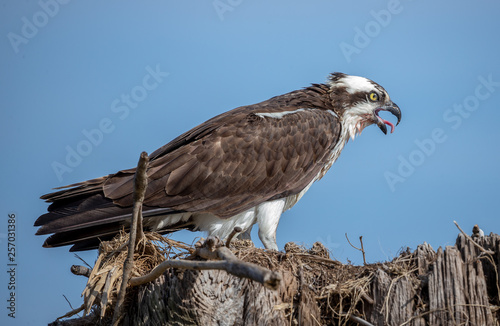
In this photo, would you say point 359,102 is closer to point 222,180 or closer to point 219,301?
point 222,180

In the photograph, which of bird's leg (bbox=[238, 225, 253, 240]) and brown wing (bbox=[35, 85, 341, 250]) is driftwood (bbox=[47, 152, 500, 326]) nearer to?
brown wing (bbox=[35, 85, 341, 250])

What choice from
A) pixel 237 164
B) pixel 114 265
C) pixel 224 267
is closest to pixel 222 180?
pixel 237 164

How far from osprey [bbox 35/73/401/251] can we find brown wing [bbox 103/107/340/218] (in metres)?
0.01

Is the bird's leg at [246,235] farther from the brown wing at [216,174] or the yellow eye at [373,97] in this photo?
the yellow eye at [373,97]

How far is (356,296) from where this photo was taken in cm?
486

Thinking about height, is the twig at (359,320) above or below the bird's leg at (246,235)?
below

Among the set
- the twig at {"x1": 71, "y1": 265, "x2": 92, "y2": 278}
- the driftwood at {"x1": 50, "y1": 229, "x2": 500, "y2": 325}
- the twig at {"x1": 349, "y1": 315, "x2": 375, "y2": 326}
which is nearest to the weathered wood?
the driftwood at {"x1": 50, "y1": 229, "x2": 500, "y2": 325}

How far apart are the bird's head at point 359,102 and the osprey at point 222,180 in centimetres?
24

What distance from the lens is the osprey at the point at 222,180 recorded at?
648cm

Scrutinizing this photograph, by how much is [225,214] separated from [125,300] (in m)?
2.02

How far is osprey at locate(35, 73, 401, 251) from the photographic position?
648 cm

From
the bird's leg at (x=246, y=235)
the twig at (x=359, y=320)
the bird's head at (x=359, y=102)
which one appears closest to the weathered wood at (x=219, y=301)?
the twig at (x=359, y=320)

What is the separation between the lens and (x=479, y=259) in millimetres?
4773

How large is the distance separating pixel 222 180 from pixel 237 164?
0.86 feet
